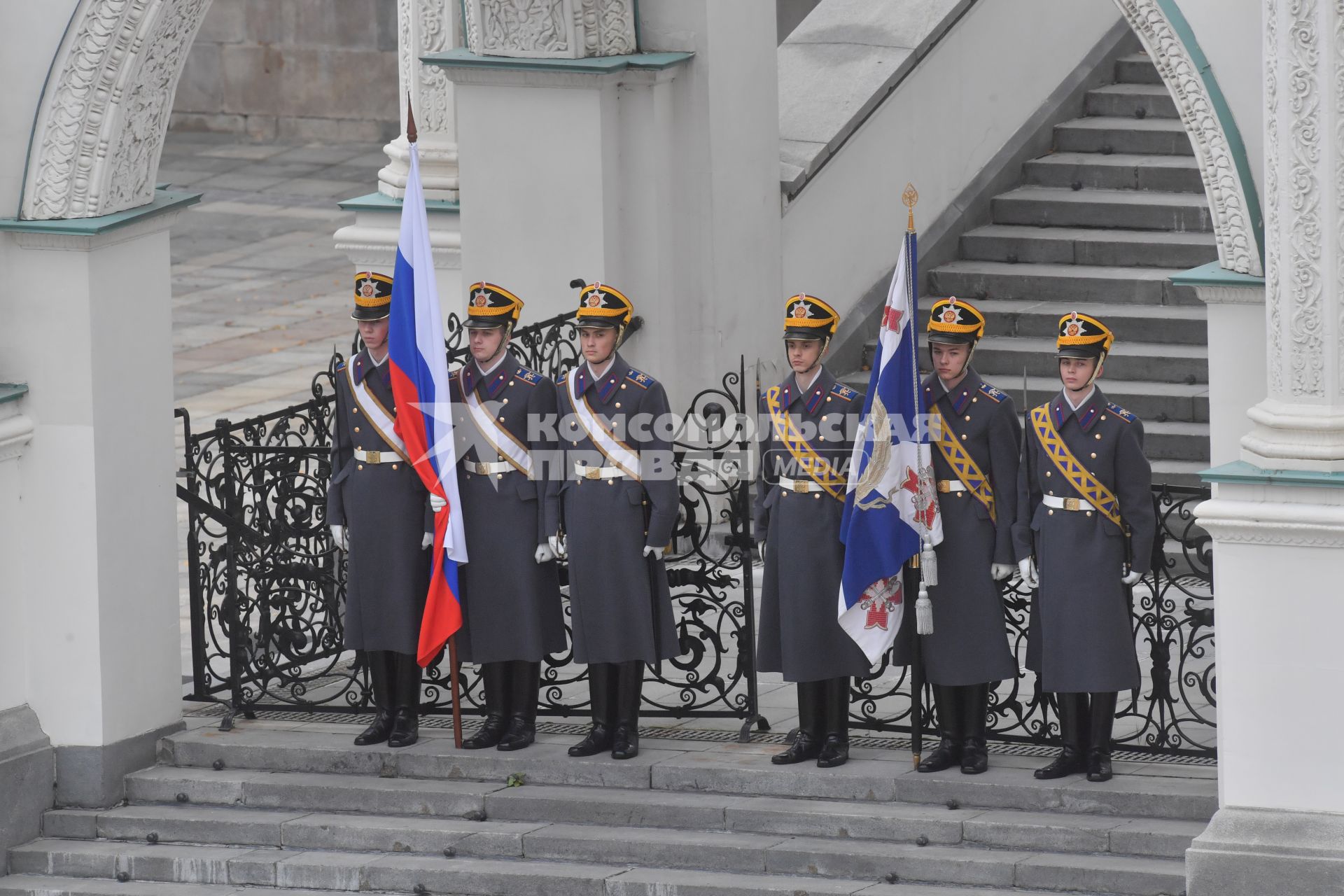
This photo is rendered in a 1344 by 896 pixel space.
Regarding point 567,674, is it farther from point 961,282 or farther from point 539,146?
point 961,282

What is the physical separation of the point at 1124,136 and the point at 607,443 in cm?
578

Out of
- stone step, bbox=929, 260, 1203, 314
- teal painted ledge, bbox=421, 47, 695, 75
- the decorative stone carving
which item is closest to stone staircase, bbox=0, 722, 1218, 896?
teal painted ledge, bbox=421, 47, 695, 75

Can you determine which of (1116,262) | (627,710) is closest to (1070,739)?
(627,710)

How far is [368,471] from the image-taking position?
1035 centimetres

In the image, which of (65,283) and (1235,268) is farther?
(65,283)

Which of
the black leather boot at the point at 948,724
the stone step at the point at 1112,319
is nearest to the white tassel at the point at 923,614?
the black leather boot at the point at 948,724

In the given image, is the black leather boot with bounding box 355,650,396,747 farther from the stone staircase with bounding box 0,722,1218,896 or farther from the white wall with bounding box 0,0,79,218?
the white wall with bounding box 0,0,79,218

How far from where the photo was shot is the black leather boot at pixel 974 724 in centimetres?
970

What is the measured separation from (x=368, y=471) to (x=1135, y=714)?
3.08m

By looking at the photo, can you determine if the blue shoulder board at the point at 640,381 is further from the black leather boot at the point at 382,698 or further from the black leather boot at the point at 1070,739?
the black leather boot at the point at 1070,739

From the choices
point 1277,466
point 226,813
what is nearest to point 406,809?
point 226,813

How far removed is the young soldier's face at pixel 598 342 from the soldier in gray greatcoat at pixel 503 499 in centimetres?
27

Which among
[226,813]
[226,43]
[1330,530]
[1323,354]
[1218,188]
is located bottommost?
[226,813]

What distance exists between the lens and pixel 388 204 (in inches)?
582
